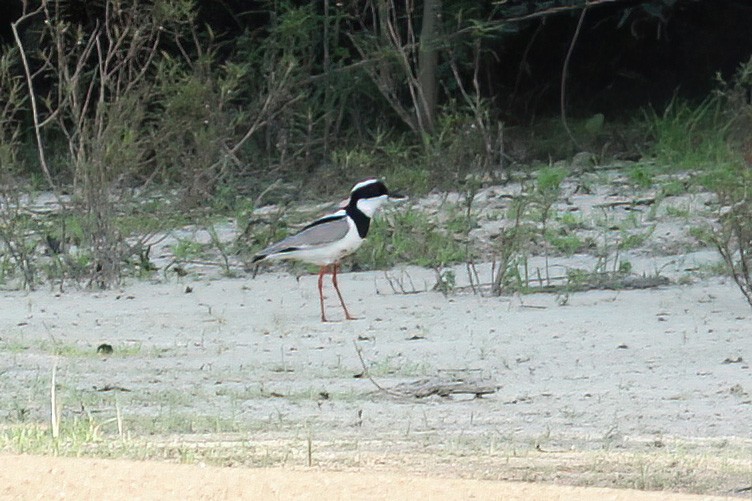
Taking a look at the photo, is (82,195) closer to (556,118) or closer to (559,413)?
(559,413)

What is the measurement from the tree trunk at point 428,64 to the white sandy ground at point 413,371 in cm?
420

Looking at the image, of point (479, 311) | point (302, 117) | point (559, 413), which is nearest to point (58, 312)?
point (479, 311)

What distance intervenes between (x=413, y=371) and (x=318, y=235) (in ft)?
7.33

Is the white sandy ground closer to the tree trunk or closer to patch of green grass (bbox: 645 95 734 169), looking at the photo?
patch of green grass (bbox: 645 95 734 169)

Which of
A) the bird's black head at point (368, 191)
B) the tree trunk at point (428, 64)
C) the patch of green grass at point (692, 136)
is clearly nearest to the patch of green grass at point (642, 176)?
the patch of green grass at point (692, 136)

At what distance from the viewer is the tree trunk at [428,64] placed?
1407 centimetres

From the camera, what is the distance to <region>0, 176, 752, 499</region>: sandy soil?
4.65 m

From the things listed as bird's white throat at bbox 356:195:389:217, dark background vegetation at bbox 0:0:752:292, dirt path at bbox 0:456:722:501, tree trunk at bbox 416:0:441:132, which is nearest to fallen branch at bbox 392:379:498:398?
dirt path at bbox 0:456:722:501

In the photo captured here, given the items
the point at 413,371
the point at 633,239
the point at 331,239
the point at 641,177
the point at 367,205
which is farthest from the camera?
the point at 641,177

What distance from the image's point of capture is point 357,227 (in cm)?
916

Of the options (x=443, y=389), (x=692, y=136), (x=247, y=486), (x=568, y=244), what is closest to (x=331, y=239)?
(x=568, y=244)

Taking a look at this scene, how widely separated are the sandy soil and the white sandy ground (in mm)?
16

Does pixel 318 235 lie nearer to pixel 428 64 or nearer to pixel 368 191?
pixel 368 191

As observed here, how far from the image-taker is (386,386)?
663 cm
